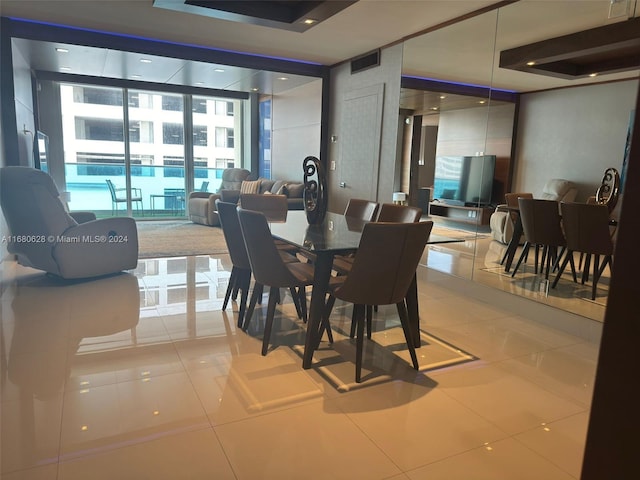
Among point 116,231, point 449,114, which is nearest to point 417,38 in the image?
point 449,114

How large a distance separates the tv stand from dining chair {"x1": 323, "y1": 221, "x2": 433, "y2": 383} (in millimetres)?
1982

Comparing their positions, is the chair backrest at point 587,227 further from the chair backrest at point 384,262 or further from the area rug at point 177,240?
the area rug at point 177,240

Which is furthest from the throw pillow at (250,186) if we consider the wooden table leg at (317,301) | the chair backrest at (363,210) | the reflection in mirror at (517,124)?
the wooden table leg at (317,301)

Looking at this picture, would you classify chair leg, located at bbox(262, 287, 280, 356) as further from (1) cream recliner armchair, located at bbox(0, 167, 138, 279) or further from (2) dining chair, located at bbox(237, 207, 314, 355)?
(1) cream recliner armchair, located at bbox(0, 167, 138, 279)

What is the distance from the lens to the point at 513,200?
12.8 ft

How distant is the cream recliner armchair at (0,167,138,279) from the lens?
3875mm

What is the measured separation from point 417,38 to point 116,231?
151 inches

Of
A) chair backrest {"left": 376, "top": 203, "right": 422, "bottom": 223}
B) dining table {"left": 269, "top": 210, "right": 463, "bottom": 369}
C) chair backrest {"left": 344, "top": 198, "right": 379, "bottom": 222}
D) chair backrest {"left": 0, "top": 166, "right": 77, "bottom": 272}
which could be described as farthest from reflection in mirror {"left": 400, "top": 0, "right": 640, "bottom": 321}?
chair backrest {"left": 0, "top": 166, "right": 77, "bottom": 272}

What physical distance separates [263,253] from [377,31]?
11.0ft

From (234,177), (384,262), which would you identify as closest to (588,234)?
(384,262)

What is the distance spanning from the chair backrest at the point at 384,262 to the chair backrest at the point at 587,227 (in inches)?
60.4

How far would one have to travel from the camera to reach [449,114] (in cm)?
459

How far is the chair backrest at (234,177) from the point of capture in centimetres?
912

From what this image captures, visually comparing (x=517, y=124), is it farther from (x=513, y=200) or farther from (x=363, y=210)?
(x=363, y=210)
